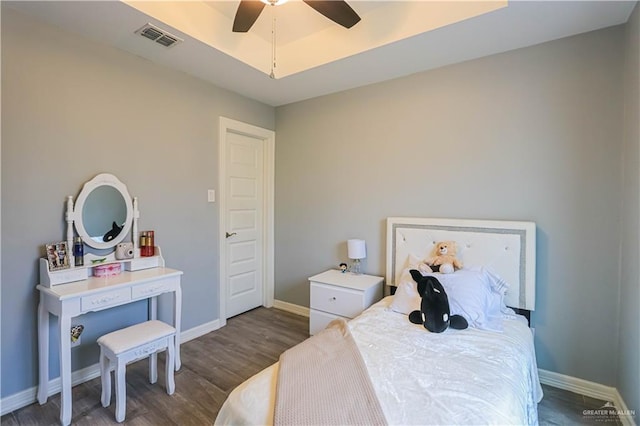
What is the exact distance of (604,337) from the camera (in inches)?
85.1

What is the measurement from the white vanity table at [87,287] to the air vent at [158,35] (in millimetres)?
1132

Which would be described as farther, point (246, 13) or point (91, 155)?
point (91, 155)

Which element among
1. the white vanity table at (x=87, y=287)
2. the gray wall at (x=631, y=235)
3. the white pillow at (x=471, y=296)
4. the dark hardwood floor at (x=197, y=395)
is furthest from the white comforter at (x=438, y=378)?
the white vanity table at (x=87, y=287)

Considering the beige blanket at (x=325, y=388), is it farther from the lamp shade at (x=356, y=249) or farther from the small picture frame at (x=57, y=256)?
the small picture frame at (x=57, y=256)

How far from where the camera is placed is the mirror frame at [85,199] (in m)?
2.28

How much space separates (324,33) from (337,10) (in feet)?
3.08

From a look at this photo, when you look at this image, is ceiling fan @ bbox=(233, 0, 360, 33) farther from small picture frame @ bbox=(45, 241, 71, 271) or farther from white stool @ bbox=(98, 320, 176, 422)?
white stool @ bbox=(98, 320, 176, 422)

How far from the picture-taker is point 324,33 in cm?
280

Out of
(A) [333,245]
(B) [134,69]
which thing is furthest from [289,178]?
(B) [134,69]

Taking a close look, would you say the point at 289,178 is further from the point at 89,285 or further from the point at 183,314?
the point at 89,285

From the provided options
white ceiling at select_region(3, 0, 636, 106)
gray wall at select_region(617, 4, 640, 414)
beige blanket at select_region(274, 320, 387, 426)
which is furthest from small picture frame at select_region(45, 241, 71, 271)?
gray wall at select_region(617, 4, 640, 414)

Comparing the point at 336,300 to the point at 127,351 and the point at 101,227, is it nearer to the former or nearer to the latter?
the point at 127,351

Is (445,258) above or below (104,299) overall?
above

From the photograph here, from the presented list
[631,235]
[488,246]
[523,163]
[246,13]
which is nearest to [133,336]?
[246,13]
